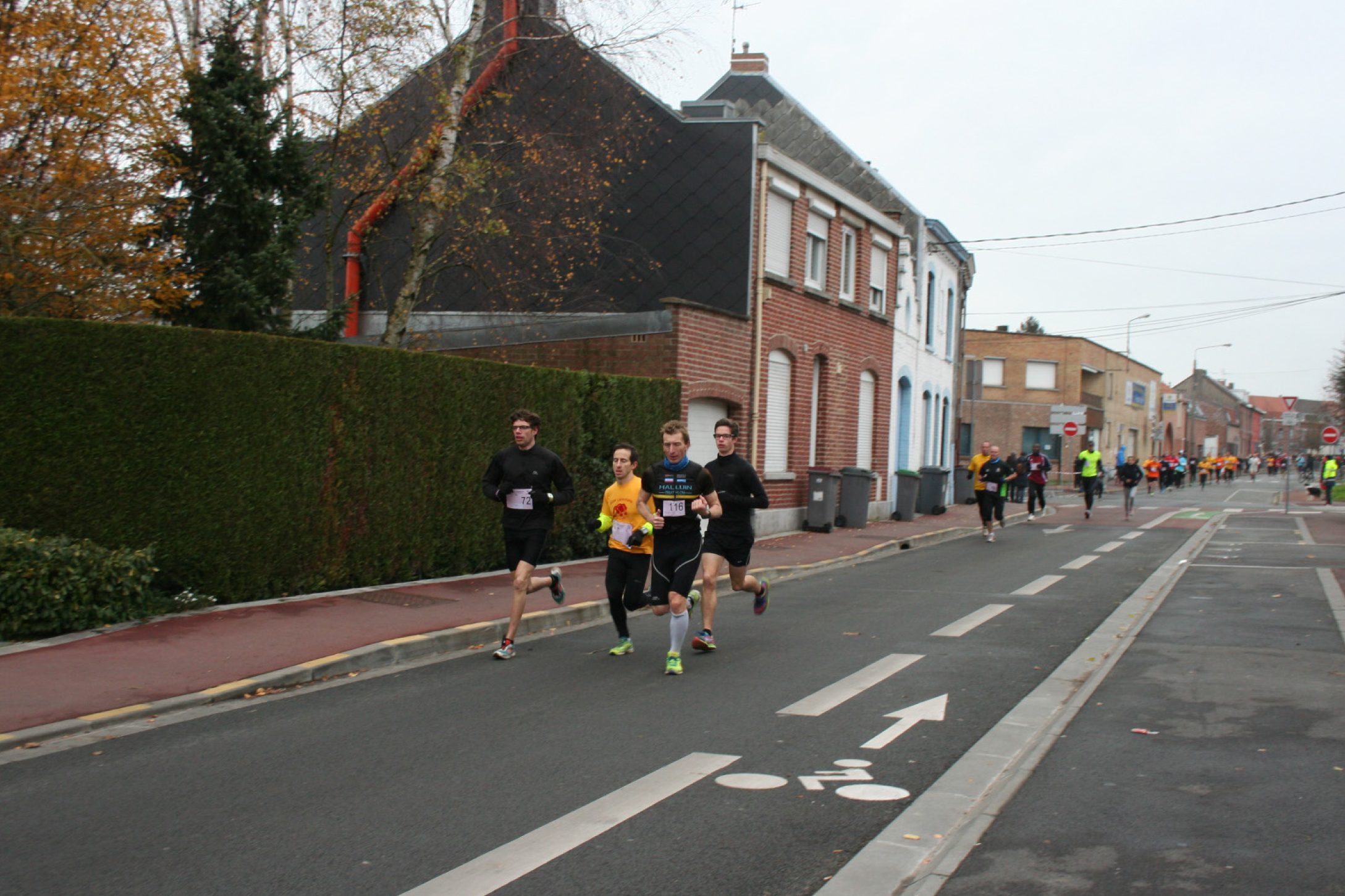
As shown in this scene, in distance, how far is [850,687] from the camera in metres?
7.92

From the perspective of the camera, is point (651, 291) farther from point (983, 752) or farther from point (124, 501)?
point (983, 752)

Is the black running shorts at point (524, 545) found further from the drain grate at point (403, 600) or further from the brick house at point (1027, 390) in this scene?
the brick house at point (1027, 390)

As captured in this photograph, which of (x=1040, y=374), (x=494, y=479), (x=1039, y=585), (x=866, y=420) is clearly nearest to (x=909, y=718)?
(x=494, y=479)

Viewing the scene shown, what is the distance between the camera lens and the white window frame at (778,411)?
21250 millimetres

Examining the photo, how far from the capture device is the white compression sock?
27.9 feet

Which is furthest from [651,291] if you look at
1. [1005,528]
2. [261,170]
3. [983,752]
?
[983,752]

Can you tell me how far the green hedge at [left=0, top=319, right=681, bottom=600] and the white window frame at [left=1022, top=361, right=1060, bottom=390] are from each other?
52.4 meters

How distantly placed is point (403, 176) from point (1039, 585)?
10.4 meters

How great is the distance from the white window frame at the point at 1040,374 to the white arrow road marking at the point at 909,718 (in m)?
58.0

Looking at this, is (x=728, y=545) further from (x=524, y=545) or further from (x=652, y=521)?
Result: (x=524, y=545)

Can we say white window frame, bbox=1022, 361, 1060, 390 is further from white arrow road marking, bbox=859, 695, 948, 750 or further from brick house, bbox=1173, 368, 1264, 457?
white arrow road marking, bbox=859, 695, 948, 750

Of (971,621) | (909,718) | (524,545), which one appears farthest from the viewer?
(971,621)

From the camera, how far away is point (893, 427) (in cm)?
2888

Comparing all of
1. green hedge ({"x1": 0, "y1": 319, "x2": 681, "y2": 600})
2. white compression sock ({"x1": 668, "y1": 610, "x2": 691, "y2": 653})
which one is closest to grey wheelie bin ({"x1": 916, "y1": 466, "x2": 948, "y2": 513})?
green hedge ({"x1": 0, "y1": 319, "x2": 681, "y2": 600})
